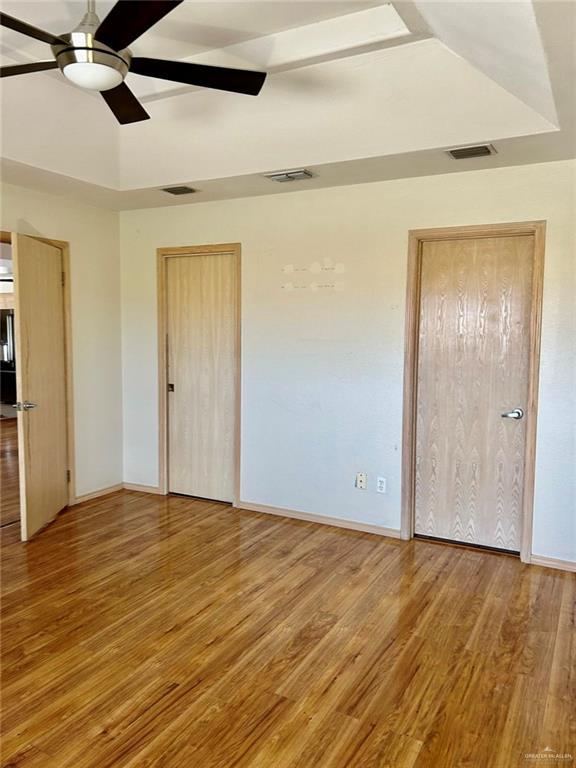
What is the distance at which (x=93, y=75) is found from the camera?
2.11 metres

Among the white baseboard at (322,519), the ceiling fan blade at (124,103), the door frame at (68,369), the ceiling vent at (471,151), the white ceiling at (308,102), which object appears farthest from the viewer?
the door frame at (68,369)

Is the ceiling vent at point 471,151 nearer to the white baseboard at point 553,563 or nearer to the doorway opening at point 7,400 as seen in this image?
the white baseboard at point 553,563

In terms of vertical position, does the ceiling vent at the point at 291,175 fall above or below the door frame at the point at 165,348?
above

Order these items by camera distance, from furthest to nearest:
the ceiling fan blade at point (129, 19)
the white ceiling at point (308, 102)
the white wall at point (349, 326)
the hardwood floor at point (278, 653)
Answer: the white wall at point (349, 326)
the white ceiling at point (308, 102)
the hardwood floor at point (278, 653)
the ceiling fan blade at point (129, 19)

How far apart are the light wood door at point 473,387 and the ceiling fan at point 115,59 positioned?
2.00m

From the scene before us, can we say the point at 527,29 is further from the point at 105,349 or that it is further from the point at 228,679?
the point at 105,349

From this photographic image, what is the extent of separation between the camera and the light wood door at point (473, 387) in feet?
12.0

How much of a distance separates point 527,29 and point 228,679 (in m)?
2.78

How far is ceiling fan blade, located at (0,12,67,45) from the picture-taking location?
1.85 m

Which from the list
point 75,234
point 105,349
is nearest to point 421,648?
point 105,349

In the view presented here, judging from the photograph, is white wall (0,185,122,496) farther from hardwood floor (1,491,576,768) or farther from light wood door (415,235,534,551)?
light wood door (415,235,534,551)

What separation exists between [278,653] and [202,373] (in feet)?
8.83

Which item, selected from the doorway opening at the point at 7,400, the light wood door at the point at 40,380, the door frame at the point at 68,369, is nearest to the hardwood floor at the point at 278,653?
the light wood door at the point at 40,380

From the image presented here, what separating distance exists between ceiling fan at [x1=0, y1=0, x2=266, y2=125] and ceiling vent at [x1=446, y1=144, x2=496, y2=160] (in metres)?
1.35
